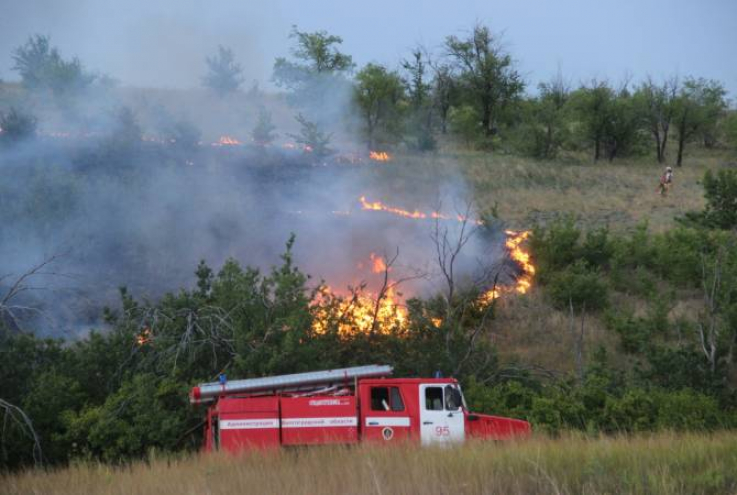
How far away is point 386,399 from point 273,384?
1.94 metres

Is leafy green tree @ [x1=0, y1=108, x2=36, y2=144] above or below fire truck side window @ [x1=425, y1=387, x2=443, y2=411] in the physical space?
above

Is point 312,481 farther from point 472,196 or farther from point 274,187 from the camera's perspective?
→ point 472,196

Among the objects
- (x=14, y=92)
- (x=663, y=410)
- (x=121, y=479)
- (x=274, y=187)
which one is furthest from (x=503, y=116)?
(x=121, y=479)

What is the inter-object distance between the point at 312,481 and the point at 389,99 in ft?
145

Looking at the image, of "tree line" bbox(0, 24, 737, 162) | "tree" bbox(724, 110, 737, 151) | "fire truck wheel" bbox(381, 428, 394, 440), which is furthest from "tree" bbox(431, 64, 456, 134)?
"fire truck wheel" bbox(381, 428, 394, 440)

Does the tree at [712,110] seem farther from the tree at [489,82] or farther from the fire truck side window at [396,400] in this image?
the fire truck side window at [396,400]

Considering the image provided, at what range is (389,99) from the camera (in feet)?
165

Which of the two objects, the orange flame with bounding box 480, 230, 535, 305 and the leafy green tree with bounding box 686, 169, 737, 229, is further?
the leafy green tree with bounding box 686, 169, 737, 229

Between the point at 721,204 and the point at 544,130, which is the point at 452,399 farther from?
the point at 544,130

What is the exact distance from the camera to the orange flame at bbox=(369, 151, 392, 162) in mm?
41562

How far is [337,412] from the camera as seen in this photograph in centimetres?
1212

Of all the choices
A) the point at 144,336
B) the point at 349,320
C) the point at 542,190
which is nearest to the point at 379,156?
the point at 542,190

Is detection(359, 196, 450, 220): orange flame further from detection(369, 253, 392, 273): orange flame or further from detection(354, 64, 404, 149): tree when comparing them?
detection(354, 64, 404, 149): tree

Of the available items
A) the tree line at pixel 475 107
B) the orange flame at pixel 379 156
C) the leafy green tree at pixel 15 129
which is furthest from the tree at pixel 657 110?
the leafy green tree at pixel 15 129
